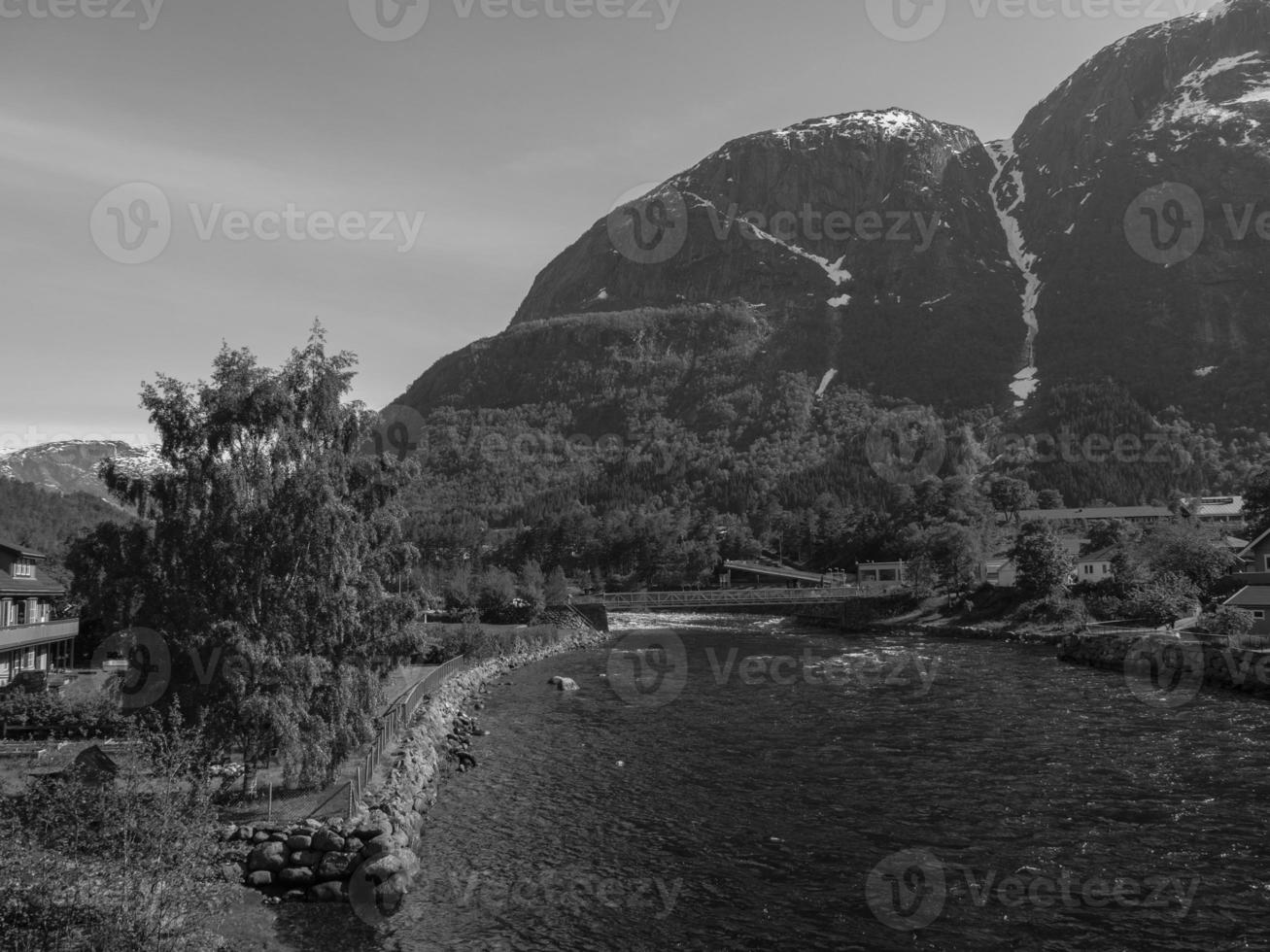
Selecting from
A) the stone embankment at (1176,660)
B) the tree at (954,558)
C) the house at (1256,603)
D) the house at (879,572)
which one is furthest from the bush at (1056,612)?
the house at (879,572)

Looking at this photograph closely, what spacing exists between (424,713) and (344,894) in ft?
69.7

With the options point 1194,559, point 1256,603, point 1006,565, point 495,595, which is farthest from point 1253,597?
point 495,595

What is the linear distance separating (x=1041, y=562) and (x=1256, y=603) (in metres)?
33.5

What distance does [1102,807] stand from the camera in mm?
31094

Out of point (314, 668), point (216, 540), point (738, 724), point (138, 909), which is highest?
point (216, 540)

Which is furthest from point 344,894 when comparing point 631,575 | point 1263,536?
point 631,575

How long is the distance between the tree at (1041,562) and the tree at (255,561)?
3510 inches

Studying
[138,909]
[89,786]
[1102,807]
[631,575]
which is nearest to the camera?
[138,909]

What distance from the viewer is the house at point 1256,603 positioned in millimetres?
67312

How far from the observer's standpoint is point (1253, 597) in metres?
69.8

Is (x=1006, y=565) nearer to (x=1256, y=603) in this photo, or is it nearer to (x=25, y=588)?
(x=1256, y=603)

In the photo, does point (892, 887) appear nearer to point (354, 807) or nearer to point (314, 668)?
point (354, 807)

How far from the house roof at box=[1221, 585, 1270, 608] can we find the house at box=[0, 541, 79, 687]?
8080cm

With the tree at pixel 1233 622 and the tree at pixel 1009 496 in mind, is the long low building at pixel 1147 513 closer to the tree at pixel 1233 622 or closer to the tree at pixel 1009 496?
the tree at pixel 1009 496
